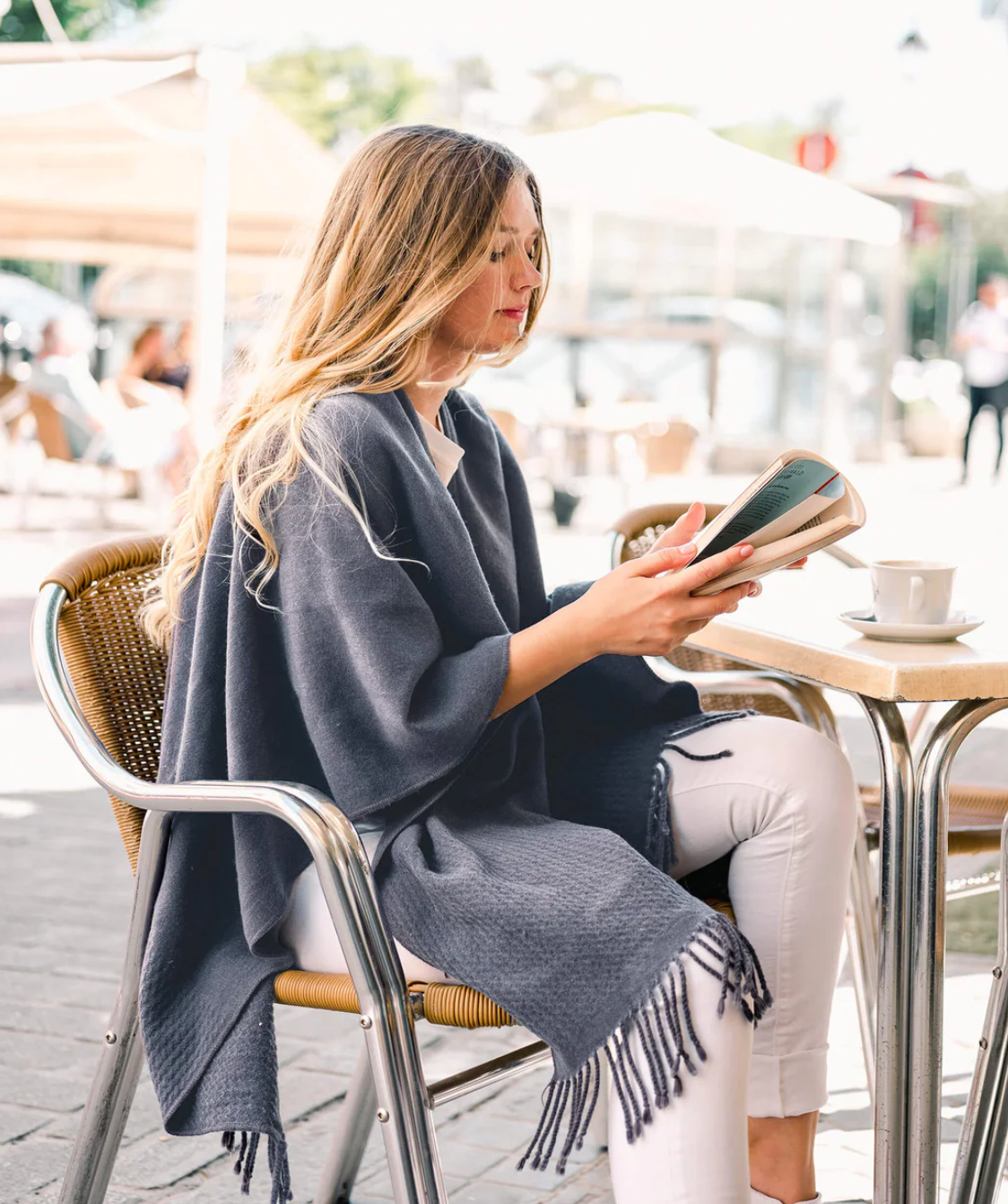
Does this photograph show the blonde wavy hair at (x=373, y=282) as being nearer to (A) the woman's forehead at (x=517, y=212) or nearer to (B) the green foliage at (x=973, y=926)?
(A) the woman's forehead at (x=517, y=212)

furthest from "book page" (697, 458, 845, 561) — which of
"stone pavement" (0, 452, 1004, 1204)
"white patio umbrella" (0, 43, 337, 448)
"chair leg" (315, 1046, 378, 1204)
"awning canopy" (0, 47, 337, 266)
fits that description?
"awning canopy" (0, 47, 337, 266)

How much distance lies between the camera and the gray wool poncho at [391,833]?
1444 mm

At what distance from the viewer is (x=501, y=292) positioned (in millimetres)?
1774

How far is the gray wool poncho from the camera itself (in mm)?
1444

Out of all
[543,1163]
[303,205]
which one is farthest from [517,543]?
[303,205]

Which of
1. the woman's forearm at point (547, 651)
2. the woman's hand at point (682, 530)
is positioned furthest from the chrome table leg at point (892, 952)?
the woman's forearm at point (547, 651)

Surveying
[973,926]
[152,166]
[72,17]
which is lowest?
[973,926]

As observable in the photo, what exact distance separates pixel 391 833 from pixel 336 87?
4341cm

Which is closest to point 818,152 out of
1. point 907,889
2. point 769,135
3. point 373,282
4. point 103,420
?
point 103,420

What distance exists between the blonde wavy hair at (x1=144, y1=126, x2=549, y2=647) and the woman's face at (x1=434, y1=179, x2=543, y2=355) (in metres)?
0.02

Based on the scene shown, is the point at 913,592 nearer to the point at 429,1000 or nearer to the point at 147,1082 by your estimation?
the point at 429,1000

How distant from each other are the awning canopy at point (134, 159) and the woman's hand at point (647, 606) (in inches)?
220

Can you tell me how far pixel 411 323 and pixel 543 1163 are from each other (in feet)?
2.89

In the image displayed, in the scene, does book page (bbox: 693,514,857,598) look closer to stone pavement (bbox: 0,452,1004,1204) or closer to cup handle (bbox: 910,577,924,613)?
cup handle (bbox: 910,577,924,613)
